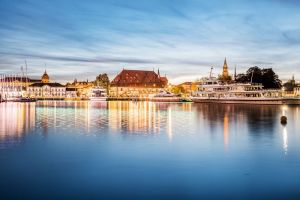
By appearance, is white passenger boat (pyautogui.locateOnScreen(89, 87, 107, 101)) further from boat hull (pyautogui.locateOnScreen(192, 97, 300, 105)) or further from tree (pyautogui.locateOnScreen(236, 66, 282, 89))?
tree (pyautogui.locateOnScreen(236, 66, 282, 89))

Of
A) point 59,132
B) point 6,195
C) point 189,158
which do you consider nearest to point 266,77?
point 59,132

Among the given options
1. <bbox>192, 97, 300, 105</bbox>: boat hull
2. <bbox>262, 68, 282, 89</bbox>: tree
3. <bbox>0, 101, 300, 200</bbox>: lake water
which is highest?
<bbox>262, 68, 282, 89</bbox>: tree

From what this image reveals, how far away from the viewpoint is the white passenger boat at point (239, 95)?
335ft

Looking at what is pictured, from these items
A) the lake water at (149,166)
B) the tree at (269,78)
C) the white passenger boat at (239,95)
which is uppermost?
the tree at (269,78)

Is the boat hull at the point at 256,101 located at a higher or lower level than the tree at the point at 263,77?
lower

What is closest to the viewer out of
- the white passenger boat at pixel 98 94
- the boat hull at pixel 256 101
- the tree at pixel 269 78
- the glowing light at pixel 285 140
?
the glowing light at pixel 285 140

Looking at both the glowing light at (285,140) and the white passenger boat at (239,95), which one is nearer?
the glowing light at (285,140)

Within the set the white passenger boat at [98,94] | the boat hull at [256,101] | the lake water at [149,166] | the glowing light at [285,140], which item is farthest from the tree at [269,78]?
the lake water at [149,166]

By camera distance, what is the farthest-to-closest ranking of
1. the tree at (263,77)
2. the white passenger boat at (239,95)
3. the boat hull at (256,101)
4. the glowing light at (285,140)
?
1. the tree at (263,77)
2. the white passenger boat at (239,95)
3. the boat hull at (256,101)
4. the glowing light at (285,140)

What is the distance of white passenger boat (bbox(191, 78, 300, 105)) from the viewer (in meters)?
102

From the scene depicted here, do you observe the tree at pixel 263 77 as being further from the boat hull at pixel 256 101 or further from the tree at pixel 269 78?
the boat hull at pixel 256 101

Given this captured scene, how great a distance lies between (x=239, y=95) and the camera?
112 m

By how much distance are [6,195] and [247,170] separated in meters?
10.5

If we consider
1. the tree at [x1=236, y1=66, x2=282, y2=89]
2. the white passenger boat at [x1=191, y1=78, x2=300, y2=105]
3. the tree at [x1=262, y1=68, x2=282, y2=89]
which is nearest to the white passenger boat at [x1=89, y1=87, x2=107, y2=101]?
the white passenger boat at [x1=191, y1=78, x2=300, y2=105]
